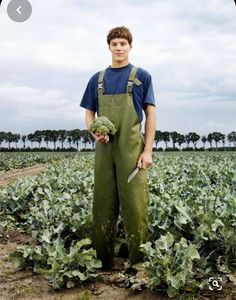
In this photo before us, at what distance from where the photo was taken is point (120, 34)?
426 cm

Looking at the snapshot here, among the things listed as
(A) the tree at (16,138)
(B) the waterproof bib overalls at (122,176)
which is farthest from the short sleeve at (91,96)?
(A) the tree at (16,138)

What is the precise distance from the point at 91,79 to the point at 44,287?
6.76 feet

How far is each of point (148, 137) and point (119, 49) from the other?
0.84 meters

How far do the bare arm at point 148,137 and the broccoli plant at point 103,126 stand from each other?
1.16 ft

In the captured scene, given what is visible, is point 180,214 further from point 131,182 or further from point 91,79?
point 91,79

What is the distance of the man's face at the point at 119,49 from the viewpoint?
14.0 feet

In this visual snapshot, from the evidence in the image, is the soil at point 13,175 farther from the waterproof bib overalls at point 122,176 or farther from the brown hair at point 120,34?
the brown hair at point 120,34

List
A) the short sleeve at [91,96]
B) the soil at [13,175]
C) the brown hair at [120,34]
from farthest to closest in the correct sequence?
the soil at [13,175]
the short sleeve at [91,96]
the brown hair at [120,34]

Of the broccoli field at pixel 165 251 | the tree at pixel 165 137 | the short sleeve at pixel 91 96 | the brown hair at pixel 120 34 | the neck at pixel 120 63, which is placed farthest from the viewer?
the tree at pixel 165 137

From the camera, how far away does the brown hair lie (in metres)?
4.27

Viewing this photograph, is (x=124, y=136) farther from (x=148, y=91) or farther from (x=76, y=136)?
(x=76, y=136)

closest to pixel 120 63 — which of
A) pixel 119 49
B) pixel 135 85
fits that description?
pixel 119 49

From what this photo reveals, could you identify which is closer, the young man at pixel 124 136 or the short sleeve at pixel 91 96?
the young man at pixel 124 136

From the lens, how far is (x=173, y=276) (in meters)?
3.95
